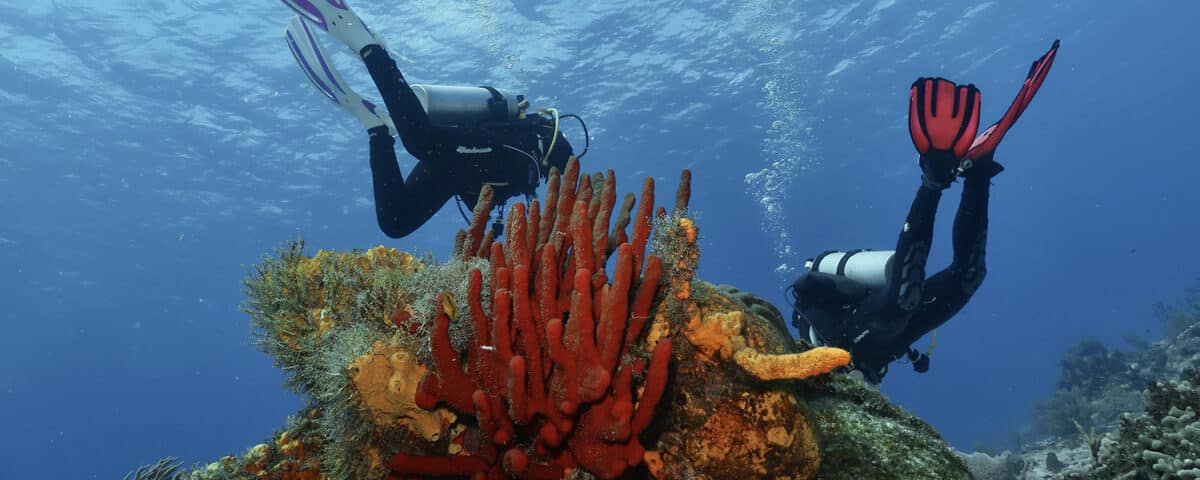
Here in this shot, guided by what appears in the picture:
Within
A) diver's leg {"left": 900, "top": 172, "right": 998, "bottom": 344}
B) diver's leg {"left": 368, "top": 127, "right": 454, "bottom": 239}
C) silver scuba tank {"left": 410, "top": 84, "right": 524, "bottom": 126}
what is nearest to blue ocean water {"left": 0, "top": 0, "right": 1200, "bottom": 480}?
silver scuba tank {"left": 410, "top": 84, "right": 524, "bottom": 126}

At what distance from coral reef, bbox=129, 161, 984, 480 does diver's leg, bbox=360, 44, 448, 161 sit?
3614 mm

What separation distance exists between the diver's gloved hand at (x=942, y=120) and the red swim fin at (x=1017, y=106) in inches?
14.0

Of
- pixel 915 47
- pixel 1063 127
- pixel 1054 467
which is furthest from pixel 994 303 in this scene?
pixel 1054 467

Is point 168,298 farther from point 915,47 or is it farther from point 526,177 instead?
point 915,47

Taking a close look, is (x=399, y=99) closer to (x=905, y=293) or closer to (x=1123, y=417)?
(x=905, y=293)

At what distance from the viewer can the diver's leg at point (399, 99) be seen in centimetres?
618

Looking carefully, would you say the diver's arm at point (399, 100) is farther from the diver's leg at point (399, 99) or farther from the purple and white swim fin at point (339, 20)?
the purple and white swim fin at point (339, 20)

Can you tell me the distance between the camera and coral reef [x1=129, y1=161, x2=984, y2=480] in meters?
2.11

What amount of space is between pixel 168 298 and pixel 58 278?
865 centimetres

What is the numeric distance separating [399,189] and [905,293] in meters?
6.40

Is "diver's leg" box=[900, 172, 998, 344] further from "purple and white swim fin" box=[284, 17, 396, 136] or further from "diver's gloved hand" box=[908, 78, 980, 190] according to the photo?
"purple and white swim fin" box=[284, 17, 396, 136]

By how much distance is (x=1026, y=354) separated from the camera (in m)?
107

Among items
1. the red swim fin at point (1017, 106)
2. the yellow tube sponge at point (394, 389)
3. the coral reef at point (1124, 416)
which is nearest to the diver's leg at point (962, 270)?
the red swim fin at point (1017, 106)

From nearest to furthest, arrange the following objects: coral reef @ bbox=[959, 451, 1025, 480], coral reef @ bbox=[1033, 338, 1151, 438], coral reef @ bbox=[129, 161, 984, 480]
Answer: coral reef @ bbox=[129, 161, 984, 480] → coral reef @ bbox=[959, 451, 1025, 480] → coral reef @ bbox=[1033, 338, 1151, 438]
